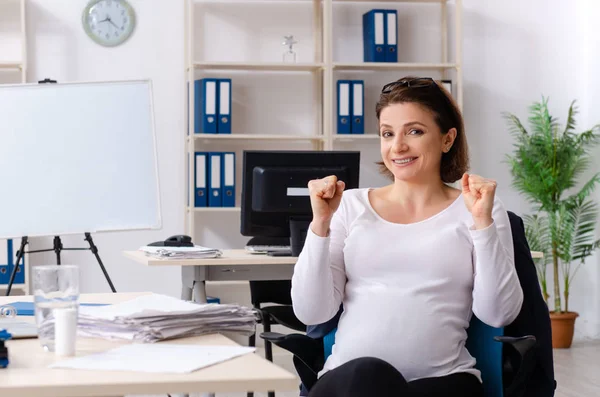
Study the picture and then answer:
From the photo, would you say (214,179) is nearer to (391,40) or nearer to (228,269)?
(391,40)

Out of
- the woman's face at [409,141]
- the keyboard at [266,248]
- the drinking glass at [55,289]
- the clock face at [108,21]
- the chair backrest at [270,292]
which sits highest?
the clock face at [108,21]

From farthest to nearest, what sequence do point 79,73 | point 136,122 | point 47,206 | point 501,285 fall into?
point 79,73 → point 136,122 → point 47,206 → point 501,285

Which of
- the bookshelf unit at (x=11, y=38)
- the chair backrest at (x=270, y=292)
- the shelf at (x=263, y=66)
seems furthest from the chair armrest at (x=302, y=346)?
the bookshelf unit at (x=11, y=38)

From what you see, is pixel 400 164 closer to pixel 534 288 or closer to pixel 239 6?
pixel 534 288

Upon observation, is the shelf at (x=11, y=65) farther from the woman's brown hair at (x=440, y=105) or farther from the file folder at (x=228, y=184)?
the woman's brown hair at (x=440, y=105)

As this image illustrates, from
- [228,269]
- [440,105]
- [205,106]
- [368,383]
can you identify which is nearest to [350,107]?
[205,106]

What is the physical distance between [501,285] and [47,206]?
1943 millimetres

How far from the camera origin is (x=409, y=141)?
2.06 m

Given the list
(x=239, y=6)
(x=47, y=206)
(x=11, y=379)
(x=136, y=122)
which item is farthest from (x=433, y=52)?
(x=11, y=379)

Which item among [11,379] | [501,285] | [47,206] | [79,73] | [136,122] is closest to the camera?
[11,379]

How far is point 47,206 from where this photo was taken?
10.5 feet

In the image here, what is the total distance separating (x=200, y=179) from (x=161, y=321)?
3.56 metres

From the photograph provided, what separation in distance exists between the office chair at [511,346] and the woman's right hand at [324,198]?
279mm

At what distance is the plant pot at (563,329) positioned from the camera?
5.25 metres
